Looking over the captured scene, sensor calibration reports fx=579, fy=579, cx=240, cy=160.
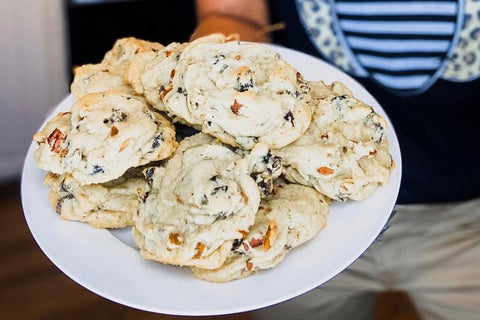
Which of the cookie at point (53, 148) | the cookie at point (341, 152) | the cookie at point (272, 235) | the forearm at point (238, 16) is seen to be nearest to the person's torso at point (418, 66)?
the forearm at point (238, 16)

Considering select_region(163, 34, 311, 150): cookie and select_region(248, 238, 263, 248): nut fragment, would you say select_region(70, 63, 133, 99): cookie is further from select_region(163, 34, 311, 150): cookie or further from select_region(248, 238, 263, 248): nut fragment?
select_region(248, 238, 263, 248): nut fragment

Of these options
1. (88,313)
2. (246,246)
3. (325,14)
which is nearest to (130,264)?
(246,246)

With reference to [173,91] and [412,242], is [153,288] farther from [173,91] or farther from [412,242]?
[412,242]

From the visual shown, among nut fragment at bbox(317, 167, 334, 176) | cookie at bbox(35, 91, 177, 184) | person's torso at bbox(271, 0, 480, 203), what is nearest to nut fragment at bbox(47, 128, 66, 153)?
cookie at bbox(35, 91, 177, 184)

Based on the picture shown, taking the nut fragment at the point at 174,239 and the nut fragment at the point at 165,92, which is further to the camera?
the nut fragment at the point at 165,92

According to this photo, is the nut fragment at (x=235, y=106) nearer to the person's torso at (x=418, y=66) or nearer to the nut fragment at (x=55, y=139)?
the nut fragment at (x=55, y=139)
